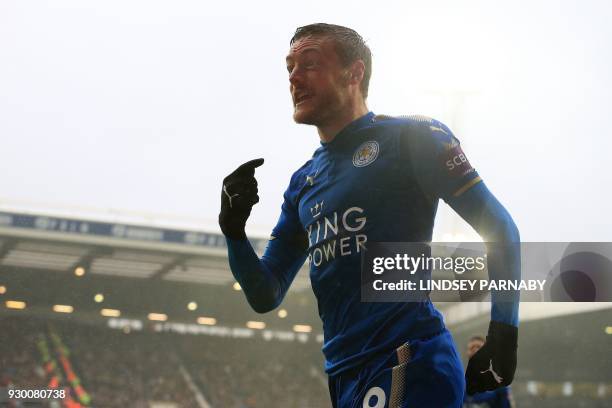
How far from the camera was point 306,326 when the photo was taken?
27.6 meters

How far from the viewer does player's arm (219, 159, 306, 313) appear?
7.00 ft

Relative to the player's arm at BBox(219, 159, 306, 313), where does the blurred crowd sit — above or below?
below

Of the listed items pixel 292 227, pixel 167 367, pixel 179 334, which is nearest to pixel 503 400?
pixel 292 227

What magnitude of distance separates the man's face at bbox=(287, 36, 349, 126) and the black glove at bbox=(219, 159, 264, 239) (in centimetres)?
20

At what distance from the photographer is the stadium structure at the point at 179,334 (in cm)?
2217

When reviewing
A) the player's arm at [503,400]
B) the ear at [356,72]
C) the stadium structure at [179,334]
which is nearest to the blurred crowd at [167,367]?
the stadium structure at [179,334]

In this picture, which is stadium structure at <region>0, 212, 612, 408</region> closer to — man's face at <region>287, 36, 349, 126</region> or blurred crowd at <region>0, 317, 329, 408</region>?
blurred crowd at <region>0, 317, 329, 408</region>

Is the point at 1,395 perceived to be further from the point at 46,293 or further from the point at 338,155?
the point at 338,155

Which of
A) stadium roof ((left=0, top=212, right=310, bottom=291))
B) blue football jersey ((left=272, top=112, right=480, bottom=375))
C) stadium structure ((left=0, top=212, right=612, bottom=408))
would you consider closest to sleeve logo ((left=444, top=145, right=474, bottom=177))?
blue football jersey ((left=272, top=112, right=480, bottom=375))

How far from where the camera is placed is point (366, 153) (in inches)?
83.0

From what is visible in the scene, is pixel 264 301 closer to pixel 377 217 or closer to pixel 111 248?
pixel 377 217

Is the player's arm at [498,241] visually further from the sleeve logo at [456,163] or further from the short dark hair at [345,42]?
the short dark hair at [345,42]

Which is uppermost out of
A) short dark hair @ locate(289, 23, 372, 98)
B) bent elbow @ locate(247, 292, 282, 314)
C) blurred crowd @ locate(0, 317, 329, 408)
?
short dark hair @ locate(289, 23, 372, 98)

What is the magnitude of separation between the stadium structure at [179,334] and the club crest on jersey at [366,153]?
18561 mm
